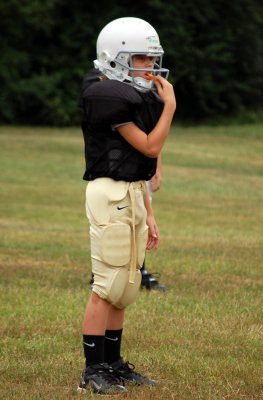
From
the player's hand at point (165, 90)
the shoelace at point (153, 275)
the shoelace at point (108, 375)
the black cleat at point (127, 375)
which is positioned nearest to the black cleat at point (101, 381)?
the shoelace at point (108, 375)

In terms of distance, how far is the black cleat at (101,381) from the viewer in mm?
5230

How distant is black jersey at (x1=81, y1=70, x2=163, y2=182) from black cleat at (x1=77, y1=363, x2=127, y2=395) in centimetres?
99

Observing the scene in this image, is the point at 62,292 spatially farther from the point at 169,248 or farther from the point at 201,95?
the point at 201,95

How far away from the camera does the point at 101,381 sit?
5.25 meters

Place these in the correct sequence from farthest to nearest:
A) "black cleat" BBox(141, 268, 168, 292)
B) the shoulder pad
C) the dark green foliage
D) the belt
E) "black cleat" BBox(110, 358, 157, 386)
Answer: the dark green foliage → "black cleat" BBox(141, 268, 168, 292) → "black cleat" BBox(110, 358, 157, 386) → the belt → the shoulder pad

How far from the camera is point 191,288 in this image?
9219 millimetres

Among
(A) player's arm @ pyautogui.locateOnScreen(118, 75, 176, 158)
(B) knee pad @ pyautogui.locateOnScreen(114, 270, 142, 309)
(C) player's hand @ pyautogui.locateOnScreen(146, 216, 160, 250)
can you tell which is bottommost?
(B) knee pad @ pyautogui.locateOnScreen(114, 270, 142, 309)

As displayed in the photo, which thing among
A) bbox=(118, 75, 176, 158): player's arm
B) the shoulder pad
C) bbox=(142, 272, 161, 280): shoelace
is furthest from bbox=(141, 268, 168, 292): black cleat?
the shoulder pad

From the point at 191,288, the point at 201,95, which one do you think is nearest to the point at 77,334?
the point at 191,288

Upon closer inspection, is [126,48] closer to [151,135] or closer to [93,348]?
[151,135]

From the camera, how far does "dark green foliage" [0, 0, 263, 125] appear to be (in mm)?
45188

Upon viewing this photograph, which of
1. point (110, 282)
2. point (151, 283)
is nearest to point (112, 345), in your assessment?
point (110, 282)

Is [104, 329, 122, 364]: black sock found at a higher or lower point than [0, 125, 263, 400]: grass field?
higher

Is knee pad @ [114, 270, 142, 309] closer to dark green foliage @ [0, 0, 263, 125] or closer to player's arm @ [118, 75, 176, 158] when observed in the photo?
player's arm @ [118, 75, 176, 158]
